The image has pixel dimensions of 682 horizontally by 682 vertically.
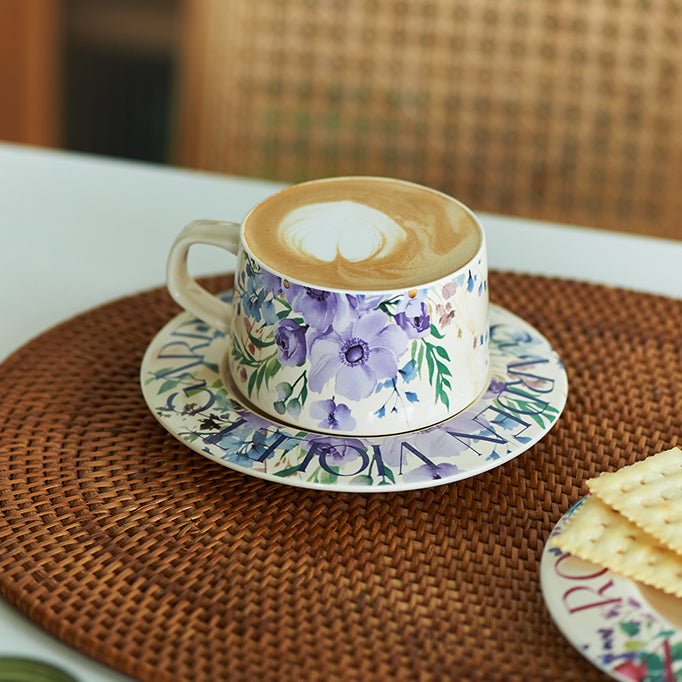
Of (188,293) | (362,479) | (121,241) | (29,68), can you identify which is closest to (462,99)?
(121,241)

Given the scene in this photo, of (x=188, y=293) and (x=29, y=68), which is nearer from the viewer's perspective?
(x=188, y=293)

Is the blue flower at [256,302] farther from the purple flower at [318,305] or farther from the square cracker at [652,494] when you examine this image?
the square cracker at [652,494]

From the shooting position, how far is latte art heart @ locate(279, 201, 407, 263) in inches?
19.0

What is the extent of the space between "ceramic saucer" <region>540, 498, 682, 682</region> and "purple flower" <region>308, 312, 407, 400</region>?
12 cm

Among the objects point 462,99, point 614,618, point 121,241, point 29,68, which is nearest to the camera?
point 614,618

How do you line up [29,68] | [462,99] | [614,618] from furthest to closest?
[29,68] → [462,99] → [614,618]

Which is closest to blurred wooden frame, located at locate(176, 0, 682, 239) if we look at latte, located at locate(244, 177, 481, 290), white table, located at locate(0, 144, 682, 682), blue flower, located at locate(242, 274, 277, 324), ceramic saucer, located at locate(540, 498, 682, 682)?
white table, located at locate(0, 144, 682, 682)

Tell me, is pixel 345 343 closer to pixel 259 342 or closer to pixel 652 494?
pixel 259 342

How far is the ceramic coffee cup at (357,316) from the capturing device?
453 mm

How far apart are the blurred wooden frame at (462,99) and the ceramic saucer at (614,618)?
2.88 feet

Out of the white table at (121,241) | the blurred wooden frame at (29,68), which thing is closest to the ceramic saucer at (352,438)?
the white table at (121,241)

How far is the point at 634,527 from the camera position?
41 centimetres

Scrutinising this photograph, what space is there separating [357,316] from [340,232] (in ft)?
0.23

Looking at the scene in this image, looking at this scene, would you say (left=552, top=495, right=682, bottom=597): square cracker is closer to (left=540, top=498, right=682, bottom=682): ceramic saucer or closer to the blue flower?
(left=540, top=498, right=682, bottom=682): ceramic saucer
